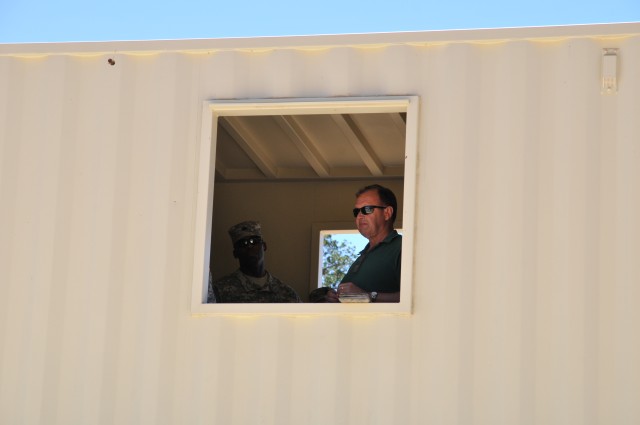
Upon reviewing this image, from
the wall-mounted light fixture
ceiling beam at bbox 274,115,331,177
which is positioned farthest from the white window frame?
ceiling beam at bbox 274,115,331,177

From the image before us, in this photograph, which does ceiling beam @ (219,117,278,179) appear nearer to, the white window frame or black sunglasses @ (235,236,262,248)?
black sunglasses @ (235,236,262,248)

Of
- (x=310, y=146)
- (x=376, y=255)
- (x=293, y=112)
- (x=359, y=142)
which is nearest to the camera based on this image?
(x=293, y=112)

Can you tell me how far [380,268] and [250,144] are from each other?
8.66 ft

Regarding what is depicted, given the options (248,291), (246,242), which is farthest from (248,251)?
(248,291)

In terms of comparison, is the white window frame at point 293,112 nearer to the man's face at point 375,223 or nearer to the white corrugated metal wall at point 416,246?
the white corrugated metal wall at point 416,246

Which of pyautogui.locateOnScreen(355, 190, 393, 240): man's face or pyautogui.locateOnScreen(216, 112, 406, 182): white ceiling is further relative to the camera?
pyautogui.locateOnScreen(216, 112, 406, 182): white ceiling

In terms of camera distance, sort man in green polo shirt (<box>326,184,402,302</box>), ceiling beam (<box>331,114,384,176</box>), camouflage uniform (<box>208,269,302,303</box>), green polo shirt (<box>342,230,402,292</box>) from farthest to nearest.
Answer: ceiling beam (<box>331,114,384,176</box>)
camouflage uniform (<box>208,269,302,303</box>)
green polo shirt (<box>342,230,402,292</box>)
man in green polo shirt (<box>326,184,402,302</box>)

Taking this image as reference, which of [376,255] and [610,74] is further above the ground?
[610,74]

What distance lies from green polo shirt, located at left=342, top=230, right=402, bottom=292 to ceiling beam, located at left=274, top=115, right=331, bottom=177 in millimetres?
1826

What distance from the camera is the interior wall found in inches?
527

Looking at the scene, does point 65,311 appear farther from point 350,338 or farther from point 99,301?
point 350,338

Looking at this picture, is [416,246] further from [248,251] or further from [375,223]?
[248,251]

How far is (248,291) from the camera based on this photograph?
12094 millimetres

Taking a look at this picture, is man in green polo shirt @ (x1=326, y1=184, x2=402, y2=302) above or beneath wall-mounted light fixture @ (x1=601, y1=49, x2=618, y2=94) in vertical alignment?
beneath
